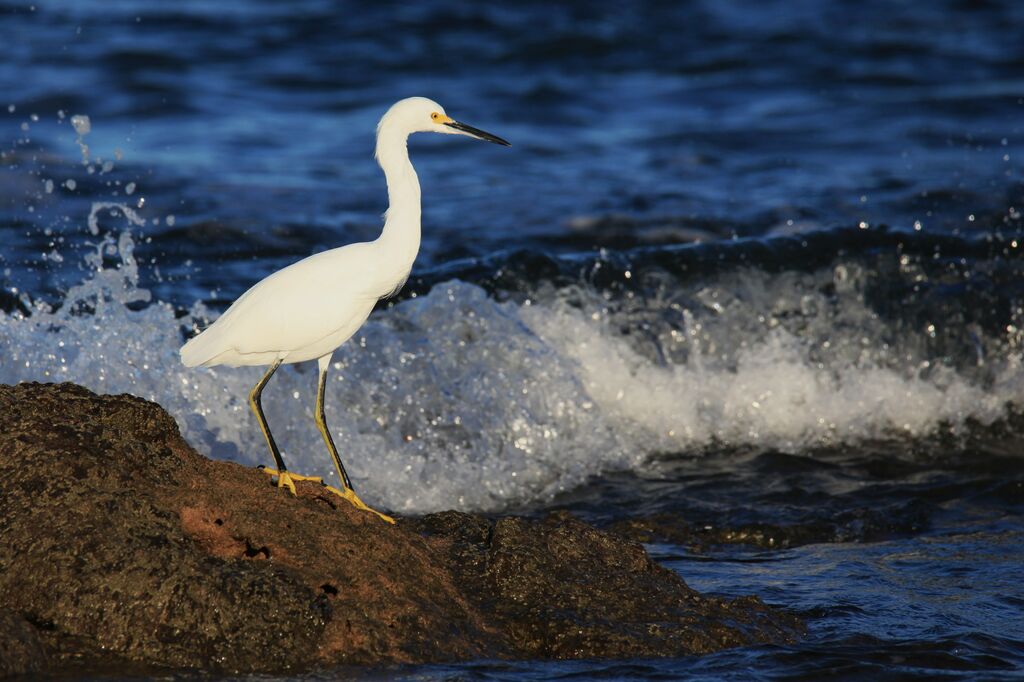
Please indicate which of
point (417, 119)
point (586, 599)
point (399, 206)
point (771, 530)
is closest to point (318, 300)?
point (399, 206)

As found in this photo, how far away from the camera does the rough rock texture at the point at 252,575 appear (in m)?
3.48

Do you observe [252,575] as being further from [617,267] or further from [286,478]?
[617,267]

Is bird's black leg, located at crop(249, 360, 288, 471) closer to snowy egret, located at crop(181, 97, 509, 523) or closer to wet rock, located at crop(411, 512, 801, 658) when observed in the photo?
snowy egret, located at crop(181, 97, 509, 523)

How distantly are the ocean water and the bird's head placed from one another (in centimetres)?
199

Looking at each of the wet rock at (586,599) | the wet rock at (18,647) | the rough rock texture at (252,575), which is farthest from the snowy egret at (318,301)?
the wet rock at (18,647)

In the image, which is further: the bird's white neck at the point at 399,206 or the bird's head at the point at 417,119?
the bird's head at the point at 417,119

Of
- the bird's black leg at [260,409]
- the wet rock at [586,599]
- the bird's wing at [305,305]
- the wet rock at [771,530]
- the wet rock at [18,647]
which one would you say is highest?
the bird's wing at [305,305]

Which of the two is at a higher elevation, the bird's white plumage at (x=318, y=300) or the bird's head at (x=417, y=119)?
the bird's head at (x=417, y=119)

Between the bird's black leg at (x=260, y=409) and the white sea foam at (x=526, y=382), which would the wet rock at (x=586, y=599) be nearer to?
the bird's black leg at (x=260, y=409)

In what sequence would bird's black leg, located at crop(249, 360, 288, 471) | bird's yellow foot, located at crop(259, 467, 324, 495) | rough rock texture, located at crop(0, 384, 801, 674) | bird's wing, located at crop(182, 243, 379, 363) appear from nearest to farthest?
rough rock texture, located at crop(0, 384, 801, 674), bird's yellow foot, located at crop(259, 467, 324, 495), bird's wing, located at crop(182, 243, 379, 363), bird's black leg, located at crop(249, 360, 288, 471)

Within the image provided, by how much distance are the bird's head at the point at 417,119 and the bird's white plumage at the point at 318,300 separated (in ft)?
0.61

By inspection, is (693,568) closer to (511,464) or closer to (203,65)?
(511,464)

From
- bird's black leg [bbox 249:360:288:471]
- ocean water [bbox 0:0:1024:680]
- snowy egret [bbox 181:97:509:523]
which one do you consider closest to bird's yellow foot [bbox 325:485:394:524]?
snowy egret [bbox 181:97:509:523]

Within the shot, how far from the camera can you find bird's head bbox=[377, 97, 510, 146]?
4.68 metres
